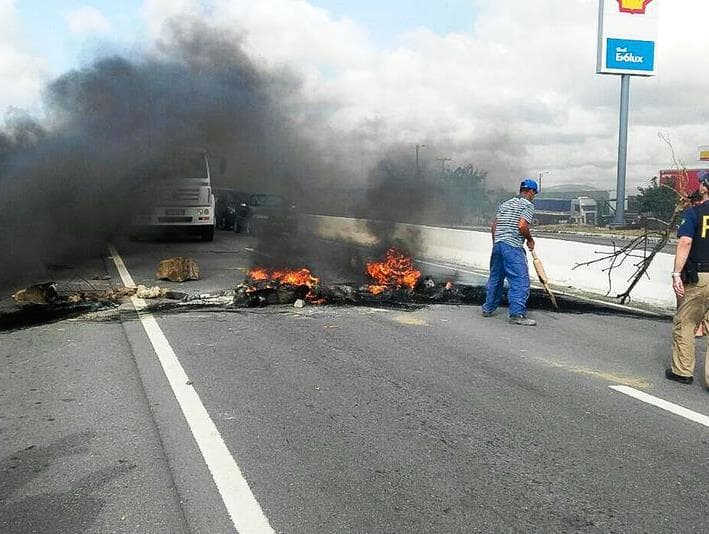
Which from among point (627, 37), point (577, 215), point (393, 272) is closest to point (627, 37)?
point (627, 37)

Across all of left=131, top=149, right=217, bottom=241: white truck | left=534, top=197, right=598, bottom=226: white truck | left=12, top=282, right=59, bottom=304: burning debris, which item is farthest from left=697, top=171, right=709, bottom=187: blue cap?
left=534, top=197, right=598, bottom=226: white truck

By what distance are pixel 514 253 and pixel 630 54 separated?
2213 cm

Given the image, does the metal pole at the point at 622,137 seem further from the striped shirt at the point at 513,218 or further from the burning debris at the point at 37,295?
the burning debris at the point at 37,295

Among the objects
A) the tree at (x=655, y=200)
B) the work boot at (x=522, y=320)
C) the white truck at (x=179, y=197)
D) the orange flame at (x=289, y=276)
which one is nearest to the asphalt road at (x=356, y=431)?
the work boot at (x=522, y=320)

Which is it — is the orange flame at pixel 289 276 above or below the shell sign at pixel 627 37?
below

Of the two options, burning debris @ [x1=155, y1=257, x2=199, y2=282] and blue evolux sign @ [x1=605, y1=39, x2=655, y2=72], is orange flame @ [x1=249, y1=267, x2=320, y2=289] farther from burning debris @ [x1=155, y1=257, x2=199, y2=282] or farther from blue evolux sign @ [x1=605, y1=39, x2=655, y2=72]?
blue evolux sign @ [x1=605, y1=39, x2=655, y2=72]

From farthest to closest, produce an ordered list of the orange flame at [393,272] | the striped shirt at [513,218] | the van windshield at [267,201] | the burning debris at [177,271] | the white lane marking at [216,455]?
the van windshield at [267,201] < the burning debris at [177,271] < the orange flame at [393,272] < the striped shirt at [513,218] < the white lane marking at [216,455]

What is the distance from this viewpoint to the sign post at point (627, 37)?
25422mm

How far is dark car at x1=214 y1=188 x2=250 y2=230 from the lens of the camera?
23.5m

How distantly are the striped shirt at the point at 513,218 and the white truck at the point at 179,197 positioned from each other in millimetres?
10429

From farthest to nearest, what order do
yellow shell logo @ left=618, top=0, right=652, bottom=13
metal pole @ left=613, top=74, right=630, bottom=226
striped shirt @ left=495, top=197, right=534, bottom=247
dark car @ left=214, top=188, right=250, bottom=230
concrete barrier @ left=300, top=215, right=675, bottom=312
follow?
metal pole @ left=613, top=74, right=630, bottom=226, yellow shell logo @ left=618, top=0, right=652, bottom=13, dark car @ left=214, top=188, right=250, bottom=230, concrete barrier @ left=300, top=215, right=675, bottom=312, striped shirt @ left=495, top=197, right=534, bottom=247

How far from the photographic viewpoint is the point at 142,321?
7605 mm

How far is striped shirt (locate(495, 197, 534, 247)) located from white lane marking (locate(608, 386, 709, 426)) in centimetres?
314

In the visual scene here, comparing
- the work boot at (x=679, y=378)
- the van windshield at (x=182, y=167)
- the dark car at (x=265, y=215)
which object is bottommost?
the work boot at (x=679, y=378)
